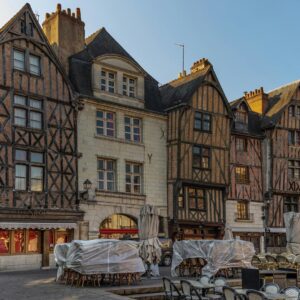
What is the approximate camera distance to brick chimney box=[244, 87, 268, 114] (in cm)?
3191

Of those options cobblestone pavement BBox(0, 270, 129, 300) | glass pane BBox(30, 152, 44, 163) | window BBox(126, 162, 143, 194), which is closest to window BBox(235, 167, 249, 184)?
window BBox(126, 162, 143, 194)

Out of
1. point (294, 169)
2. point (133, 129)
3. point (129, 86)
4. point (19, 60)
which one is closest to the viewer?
point (19, 60)

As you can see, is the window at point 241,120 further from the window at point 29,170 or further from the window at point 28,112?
the window at point 29,170

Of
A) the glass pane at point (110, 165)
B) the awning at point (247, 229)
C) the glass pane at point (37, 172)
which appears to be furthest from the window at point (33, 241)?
the awning at point (247, 229)

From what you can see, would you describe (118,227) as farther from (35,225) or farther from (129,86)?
(129,86)

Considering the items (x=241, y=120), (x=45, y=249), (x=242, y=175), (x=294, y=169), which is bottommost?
(x=45, y=249)

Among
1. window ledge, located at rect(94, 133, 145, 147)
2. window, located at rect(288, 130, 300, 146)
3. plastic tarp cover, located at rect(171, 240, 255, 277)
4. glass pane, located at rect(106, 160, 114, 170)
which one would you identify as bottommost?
plastic tarp cover, located at rect(171, 240, 255, 277)

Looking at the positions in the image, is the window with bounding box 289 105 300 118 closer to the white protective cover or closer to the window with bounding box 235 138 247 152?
the window with bounding box 235 138 247 152

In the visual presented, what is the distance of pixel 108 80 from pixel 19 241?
8.26m

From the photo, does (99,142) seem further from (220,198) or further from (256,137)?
(256,137)

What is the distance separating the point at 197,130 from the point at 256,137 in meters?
4.81

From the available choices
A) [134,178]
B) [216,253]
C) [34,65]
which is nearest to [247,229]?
[134,178]

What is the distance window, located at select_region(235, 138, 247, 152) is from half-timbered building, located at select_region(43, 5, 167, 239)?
4992 millimetres

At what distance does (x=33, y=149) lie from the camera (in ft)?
70.7
